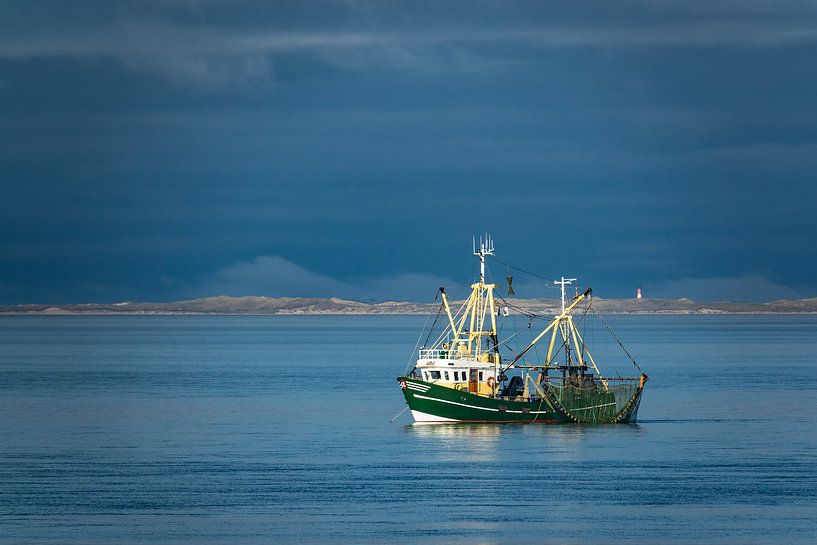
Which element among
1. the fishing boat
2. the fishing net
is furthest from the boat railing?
the fishing net

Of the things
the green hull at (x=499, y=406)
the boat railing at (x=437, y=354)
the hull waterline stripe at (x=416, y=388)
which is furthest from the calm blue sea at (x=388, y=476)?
the boat railing at (x=437, y=354)

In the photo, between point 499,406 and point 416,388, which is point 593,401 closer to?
point 499,406

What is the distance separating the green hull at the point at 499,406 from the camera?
104 meters

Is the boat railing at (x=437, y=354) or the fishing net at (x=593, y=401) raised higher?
the boat railing at (x=437, y=354)

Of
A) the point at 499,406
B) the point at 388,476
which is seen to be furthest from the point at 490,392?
the point at 388,476

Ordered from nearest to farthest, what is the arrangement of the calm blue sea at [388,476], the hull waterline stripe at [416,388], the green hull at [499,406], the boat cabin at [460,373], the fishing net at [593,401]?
1. the calm blue sea at [388,476]
2. the green hull at [499,406]
3. the hull waterline stripe at [416,388]
4. the fishing net at [593,401]
5. the boat cabin at [460,373]

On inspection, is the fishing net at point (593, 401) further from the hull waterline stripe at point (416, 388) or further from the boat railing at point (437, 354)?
the hull waterline stripe at point (416, 388)

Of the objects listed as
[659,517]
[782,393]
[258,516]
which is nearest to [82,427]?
[258,516]

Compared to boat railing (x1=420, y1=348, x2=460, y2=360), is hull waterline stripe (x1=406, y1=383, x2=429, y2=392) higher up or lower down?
lower down

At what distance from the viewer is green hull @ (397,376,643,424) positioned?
104188 mm

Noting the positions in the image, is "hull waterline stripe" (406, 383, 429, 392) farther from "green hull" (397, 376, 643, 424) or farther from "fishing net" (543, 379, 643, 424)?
"fishing net" (543, 379, 643, 424)

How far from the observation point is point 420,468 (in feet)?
278

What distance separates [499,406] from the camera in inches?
4124

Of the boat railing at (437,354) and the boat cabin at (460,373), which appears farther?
the boat railing at (437,354)
